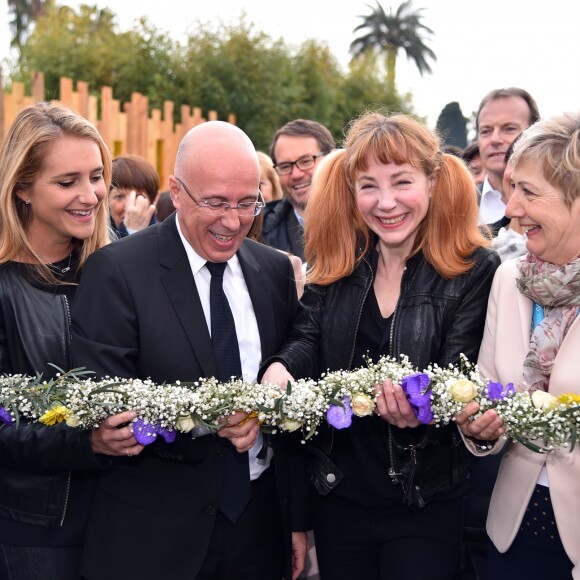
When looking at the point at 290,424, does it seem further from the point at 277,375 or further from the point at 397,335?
the point at 397,335

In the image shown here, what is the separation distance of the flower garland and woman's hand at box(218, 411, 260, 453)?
39 millimetres

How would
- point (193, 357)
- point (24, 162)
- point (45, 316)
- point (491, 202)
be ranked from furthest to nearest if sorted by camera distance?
point (491, 202), point (24, 162), point (45, 316), point (193, 357)

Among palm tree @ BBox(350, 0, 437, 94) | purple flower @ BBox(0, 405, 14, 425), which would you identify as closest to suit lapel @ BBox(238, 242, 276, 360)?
purple flower @ BBox(0, 405, 14, 425)

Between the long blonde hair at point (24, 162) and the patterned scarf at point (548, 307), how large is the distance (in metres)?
2.14

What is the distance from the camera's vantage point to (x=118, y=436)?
3.19m

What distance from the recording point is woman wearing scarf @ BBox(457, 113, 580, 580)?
10.5 ft

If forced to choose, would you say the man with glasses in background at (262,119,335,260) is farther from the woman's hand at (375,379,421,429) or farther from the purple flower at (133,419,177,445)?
the purple flower at (133,419,177,445)

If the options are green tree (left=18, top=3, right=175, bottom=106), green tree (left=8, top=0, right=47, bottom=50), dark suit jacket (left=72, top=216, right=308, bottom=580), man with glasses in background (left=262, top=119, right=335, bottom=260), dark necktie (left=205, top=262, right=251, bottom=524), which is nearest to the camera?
dark suit jacket (left=72, top=216, right=308, bottom=580)

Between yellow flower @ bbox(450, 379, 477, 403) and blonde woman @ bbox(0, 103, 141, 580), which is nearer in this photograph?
yellow flower @ bbox(450, 379, 477, 403)

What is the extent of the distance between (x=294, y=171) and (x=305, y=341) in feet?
11.0

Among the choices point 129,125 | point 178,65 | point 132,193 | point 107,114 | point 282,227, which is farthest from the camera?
point 178,65

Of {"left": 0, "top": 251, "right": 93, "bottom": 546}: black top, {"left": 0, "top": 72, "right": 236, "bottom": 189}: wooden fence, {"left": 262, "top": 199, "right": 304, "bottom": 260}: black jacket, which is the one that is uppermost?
{"left": 0, "top": 72, "right": 236, "bottom": 189}: wooden fence

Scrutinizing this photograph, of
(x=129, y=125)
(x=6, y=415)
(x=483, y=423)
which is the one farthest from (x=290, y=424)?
(x=129, y=125)

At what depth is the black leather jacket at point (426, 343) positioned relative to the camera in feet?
11.6
